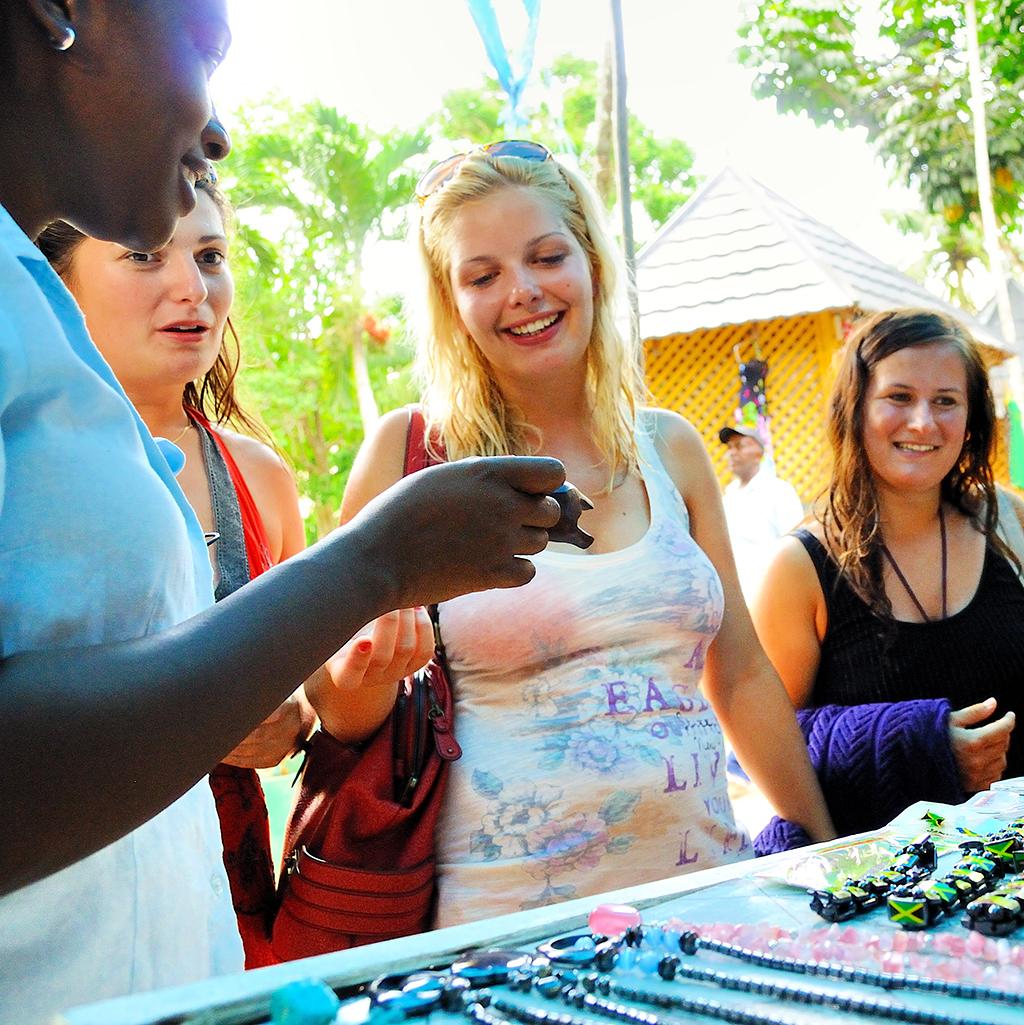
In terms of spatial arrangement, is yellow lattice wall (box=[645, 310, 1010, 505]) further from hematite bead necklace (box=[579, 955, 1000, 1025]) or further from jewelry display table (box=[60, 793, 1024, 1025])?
hematite bead necklace (box=[579, 955, 1000, 1025])

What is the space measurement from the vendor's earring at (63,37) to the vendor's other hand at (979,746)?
2.04 meters

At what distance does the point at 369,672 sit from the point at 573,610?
48 cm

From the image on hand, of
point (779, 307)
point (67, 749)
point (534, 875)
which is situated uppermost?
point (779, 307)

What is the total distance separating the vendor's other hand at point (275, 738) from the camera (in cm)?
187

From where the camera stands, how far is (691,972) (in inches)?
42.3

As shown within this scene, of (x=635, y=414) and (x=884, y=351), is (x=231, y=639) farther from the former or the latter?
(x=884, y=351)

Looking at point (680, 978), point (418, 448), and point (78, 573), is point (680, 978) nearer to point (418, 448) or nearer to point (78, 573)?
point (78, 573)

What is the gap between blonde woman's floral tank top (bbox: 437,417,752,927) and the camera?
76.2 inches

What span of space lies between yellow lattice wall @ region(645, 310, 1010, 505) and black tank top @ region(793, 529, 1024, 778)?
8.82 m

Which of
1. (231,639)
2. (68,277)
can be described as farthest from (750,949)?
(68,277)

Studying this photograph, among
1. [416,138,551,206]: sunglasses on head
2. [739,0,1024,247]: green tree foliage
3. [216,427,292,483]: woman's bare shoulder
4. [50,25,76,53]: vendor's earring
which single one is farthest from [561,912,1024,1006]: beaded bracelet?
[739,0,1024,247]: green tree foliage

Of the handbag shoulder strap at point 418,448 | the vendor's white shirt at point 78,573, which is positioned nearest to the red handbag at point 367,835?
the handbag shoulder strap at point 418,448

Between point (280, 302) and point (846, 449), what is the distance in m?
21.2

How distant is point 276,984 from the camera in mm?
968
